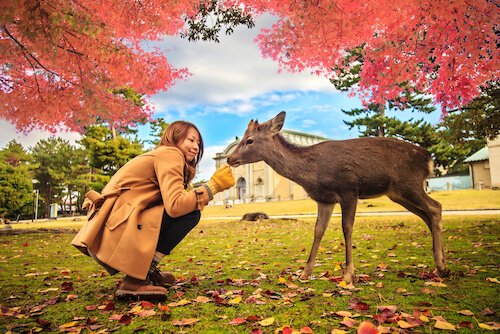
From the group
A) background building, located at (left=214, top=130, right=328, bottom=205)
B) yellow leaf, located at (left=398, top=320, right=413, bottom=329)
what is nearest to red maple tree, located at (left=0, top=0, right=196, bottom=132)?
yellow leaf, located at (left=398, top=320, right=413, bottom=329)

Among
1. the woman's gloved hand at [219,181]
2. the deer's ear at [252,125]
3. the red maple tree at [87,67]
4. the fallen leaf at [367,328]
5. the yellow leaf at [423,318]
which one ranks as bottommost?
the yellow leaf at [423,318]

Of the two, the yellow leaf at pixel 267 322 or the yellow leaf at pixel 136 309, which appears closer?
the yellow leaf at pixel 267 322

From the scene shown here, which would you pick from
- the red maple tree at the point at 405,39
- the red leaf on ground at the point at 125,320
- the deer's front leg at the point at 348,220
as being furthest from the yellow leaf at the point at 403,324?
the red maple tree at the point at 405,39

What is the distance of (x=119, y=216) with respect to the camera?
2760mm

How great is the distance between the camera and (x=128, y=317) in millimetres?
2436

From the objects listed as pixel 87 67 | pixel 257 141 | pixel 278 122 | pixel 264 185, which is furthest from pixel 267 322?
pixel 264 185

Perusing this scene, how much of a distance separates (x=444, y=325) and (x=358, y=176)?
1.60 m

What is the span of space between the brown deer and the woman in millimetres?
880

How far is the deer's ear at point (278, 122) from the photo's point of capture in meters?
3.72

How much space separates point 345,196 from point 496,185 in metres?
34.2

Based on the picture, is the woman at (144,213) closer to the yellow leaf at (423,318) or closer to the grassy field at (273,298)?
the grassy field at (273,298)

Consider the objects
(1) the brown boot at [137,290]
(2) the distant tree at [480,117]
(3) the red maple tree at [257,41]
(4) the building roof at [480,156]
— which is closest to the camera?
(1) the brown boot at [137,290]

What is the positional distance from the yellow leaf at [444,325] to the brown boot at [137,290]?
205 centimetres

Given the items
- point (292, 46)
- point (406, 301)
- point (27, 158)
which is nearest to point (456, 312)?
point (406, 301)
